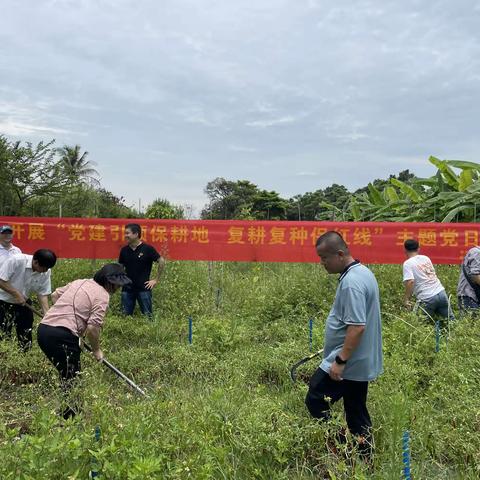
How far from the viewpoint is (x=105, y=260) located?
778cm

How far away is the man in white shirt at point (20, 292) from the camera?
4.57 meters

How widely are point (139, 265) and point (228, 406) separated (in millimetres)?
3173

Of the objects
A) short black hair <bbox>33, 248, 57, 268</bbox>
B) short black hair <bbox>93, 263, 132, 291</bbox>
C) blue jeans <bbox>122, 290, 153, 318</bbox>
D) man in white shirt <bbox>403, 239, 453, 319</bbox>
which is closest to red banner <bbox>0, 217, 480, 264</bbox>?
blue jeans <bbox>122, 290, 153, 318</bbox>

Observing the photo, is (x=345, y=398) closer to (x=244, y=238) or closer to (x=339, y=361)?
(x=339, y=361)

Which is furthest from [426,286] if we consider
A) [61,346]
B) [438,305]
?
[61,346]

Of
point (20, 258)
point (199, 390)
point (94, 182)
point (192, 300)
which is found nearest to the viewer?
point (199, 390)

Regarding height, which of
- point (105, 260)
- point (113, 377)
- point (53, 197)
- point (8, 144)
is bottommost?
point (113, 377)

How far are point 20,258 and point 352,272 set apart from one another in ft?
11.2

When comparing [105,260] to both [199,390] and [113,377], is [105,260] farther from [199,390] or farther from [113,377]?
[199,390]

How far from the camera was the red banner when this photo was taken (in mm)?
7082

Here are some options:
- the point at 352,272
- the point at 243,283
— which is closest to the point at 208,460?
the point at 352,272

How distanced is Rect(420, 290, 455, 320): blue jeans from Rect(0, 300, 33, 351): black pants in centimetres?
451

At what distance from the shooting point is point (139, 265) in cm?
598

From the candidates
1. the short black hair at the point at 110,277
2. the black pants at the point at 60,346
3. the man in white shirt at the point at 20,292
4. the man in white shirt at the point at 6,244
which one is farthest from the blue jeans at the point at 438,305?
the man in white shirt at the point at 6,244
